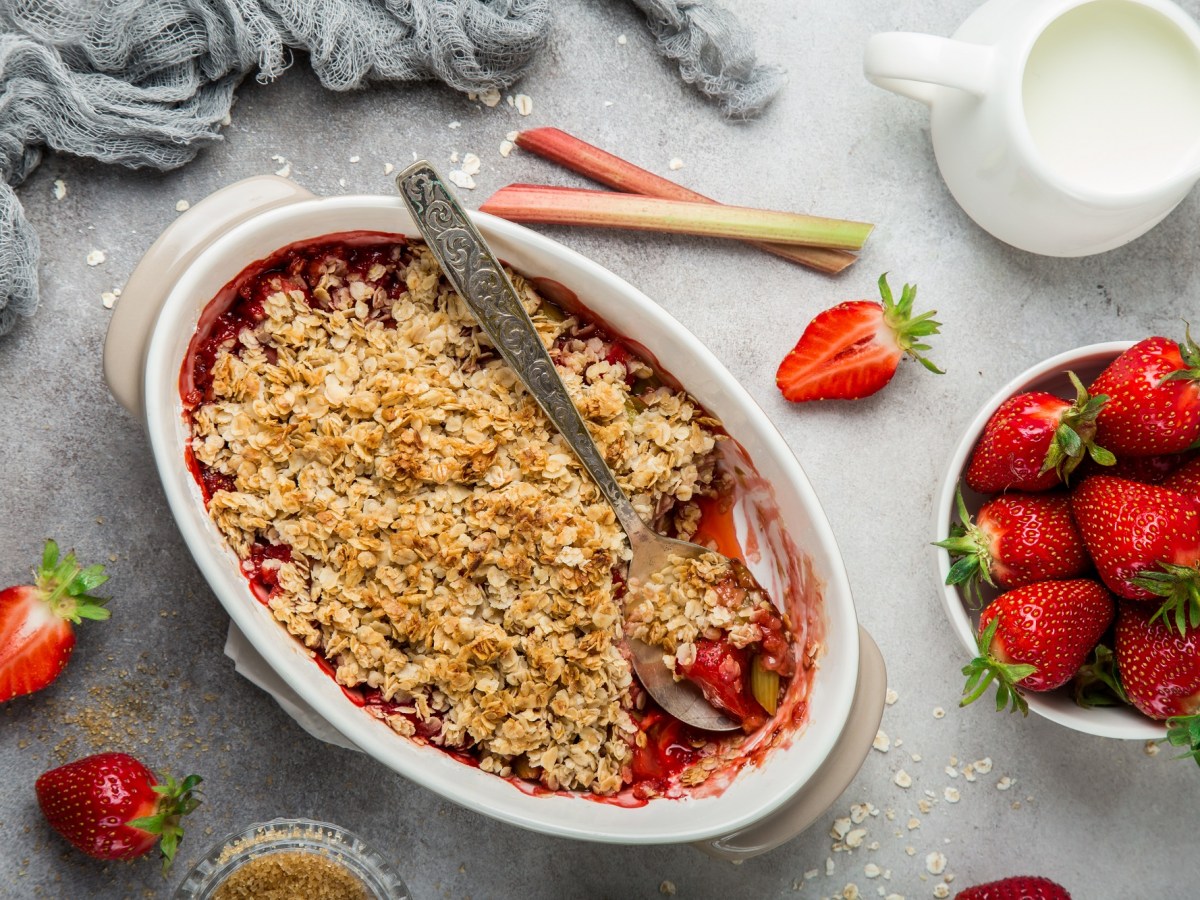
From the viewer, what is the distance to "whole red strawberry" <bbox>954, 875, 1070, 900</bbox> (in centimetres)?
128

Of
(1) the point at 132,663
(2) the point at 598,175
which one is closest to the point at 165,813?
(1) the point at 132,663

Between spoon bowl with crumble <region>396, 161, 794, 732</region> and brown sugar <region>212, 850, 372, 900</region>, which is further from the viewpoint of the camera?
brown sugar <region>212, 850, 372, 900</region>

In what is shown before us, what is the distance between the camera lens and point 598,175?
132 cm

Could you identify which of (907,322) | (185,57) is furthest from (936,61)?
(185,57)

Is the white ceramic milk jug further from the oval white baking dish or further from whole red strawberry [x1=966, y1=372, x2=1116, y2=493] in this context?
the oval white baking dish

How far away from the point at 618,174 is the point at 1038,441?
0.65 meters

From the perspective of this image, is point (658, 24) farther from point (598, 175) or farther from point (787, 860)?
point (787, 860)

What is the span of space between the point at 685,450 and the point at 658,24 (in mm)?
620

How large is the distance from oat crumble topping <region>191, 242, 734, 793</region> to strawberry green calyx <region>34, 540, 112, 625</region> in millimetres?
266

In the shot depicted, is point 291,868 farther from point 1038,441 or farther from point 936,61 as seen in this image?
point 936,61

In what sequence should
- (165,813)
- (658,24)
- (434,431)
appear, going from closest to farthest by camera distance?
(434,431)
(165,813)
(658,24)

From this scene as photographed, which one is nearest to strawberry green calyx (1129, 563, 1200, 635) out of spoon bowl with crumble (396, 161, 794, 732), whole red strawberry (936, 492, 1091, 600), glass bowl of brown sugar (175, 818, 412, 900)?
whole red strawberry (936, 492, 1091, 600)

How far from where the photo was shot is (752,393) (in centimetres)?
134

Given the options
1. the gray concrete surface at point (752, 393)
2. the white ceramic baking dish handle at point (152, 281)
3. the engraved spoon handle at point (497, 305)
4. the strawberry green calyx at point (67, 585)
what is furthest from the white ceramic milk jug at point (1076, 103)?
the strawberry green calyx at point (67, 585)
